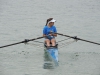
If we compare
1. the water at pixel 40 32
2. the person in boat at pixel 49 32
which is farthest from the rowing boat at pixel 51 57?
the person in boat at pixel 49 32

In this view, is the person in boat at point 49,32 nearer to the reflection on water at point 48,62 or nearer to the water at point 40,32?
the reflection on water at point 48,62

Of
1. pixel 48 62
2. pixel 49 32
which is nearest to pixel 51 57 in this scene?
pixel 48 62

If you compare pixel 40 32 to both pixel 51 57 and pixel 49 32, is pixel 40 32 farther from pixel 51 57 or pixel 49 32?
pixel 51 57

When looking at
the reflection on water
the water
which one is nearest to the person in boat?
the reflection on water

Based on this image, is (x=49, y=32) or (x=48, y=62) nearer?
(x=48, y=62)

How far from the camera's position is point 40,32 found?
30.0 m

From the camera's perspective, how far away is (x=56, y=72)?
19219 millimetres

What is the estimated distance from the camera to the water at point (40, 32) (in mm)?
20250

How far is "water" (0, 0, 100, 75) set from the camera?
2025 cm

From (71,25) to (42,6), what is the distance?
10665 millimetres

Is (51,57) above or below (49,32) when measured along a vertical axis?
below

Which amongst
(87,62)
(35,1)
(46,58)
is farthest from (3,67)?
(35,1)

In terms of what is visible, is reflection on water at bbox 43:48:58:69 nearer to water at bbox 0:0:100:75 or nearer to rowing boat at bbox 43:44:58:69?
rowing boat at bbox 43:44:58:69

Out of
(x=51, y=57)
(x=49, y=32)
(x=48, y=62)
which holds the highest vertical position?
(x=49, y=32)
